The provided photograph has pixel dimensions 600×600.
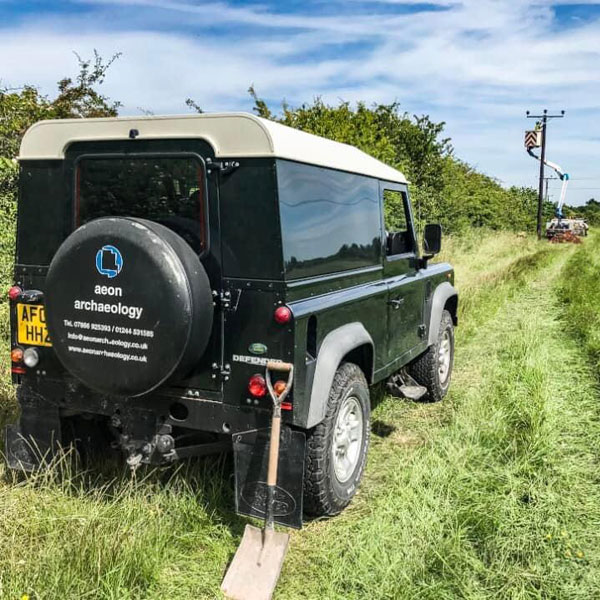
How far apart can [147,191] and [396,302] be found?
2.04 m

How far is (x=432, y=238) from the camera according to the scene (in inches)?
219

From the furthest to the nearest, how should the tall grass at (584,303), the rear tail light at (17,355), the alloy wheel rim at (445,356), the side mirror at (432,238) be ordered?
the tall grass at (584,303)
the alloy wheel rim at (445,356)
the side mirror at (432,238)
the rear tail light at (17,355)

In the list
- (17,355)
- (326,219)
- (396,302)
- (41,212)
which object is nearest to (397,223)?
(396,302)

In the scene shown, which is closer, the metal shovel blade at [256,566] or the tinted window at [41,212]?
the metal shovel blade at [256,566]

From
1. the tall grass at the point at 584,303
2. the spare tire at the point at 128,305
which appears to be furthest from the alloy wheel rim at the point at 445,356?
the spare tire at the point at 128,305

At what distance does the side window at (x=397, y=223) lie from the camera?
16.6ft

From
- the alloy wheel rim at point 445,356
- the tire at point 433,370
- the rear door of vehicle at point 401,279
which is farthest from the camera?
the alloy wheel rim at point 445,356

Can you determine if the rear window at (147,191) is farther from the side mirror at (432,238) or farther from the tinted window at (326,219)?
the side mirror at (432,238)

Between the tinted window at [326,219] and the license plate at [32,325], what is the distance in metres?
1.48

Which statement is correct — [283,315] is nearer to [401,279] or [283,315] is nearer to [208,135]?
[208,135]

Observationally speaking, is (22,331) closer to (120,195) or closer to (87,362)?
(87,362)

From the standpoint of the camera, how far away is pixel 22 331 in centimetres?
365

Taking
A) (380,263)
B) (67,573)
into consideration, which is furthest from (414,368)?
(67,573)

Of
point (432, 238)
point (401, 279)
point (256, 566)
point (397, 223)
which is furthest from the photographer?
point (432, 238)
